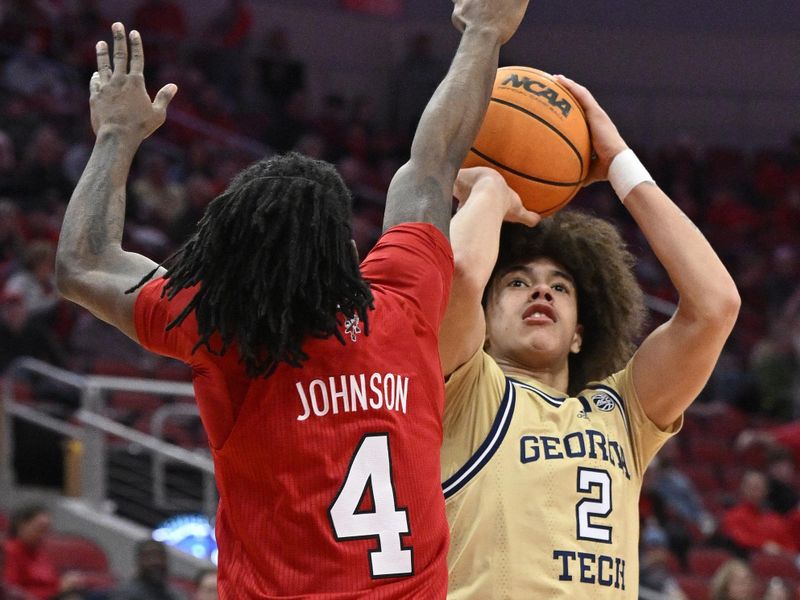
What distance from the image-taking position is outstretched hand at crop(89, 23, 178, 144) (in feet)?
8.95

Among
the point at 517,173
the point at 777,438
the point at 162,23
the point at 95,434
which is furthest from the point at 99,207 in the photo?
the point at 162,23

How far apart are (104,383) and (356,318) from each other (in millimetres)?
5960

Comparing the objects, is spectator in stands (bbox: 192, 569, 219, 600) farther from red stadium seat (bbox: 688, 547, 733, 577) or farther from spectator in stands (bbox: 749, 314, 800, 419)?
spectator in stands (bbox: 749, 314, 800, 419)

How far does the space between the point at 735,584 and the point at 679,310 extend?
4325 millimetres

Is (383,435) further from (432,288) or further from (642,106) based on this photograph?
(642,106)

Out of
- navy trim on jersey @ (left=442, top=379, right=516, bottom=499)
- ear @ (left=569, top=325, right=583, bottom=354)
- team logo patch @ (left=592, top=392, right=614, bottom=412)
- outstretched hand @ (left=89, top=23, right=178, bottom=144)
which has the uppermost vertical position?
outstretched hand @ (left=89, top=23, right=178, bottom=144)

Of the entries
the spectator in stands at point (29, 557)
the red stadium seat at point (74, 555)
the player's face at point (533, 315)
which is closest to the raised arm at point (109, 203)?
the player's face at point (533, 315)

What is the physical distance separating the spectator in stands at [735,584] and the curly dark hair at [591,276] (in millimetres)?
3984

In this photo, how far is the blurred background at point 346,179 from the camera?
8328 millimetres

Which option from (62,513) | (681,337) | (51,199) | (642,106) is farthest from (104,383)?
(642,106)

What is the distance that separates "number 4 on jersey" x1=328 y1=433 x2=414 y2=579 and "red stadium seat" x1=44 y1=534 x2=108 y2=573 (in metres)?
5.72

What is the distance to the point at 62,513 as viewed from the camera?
27.6 feet

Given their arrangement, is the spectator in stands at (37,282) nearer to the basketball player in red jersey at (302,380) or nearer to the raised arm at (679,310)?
the raised arm at (679,310)

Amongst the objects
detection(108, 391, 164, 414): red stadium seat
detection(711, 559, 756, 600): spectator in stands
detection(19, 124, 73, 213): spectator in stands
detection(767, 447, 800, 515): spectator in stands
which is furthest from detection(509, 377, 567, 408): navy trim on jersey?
detection(19, 124, 73, 213): spectator in stands
